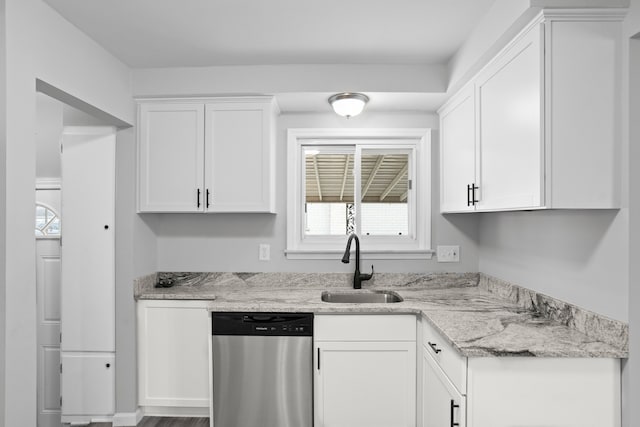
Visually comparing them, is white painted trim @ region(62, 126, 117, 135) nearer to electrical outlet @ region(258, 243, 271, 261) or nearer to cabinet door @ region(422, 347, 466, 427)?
electrical outlet @ region(258, 243, 271, 261)

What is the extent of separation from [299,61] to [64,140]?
170 cm

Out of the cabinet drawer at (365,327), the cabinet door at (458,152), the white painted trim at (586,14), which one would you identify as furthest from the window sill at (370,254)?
the white painted trim at (586,14)

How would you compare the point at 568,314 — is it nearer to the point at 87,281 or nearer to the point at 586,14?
the point at 586,14

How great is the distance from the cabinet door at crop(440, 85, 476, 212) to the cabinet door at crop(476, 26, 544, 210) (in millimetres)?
137

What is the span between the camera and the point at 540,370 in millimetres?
1535

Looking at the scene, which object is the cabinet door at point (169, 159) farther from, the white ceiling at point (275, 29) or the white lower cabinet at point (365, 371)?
the white lower cabinet at point (365, 371)

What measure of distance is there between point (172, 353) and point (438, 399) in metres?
1.76

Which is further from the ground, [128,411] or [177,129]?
[177,129]

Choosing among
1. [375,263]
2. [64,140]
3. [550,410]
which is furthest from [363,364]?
[64,140]

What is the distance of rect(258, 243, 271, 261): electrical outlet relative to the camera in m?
3.02

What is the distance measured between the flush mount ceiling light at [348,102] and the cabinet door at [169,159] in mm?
921

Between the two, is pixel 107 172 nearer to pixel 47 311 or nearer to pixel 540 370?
pixel 47 311

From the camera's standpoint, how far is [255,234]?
303 centimetres

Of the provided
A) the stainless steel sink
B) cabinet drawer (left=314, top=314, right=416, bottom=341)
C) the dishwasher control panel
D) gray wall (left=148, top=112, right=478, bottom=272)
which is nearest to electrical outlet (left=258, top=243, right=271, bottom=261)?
gray wall (left=148, top=112, right=478, bottom=272)
